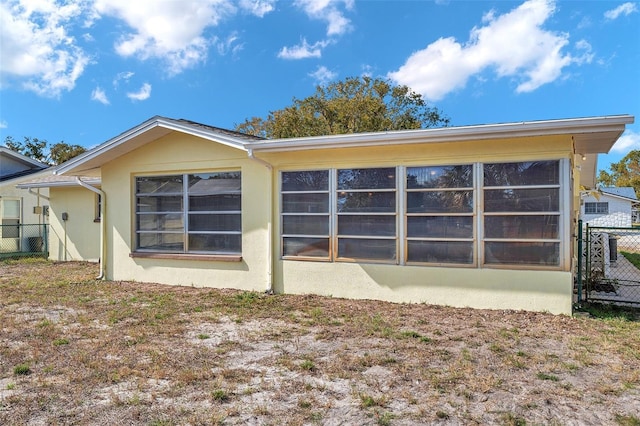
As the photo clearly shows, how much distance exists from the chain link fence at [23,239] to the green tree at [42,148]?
20.8m

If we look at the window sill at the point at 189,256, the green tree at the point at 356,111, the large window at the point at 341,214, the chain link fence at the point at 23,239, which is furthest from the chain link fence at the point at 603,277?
the green tree at the point at 356,111

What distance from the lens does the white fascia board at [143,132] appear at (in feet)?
23.1

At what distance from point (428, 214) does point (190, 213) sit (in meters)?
4.62

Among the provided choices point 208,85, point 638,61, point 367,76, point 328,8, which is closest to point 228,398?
point 328,8

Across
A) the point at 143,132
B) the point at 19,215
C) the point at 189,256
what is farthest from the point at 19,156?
the point at 189,256

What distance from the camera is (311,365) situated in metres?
3.79

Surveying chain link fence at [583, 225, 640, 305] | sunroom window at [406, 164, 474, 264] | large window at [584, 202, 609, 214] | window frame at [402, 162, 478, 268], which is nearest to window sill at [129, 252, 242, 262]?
window frame at [402, 162, 478, 268]

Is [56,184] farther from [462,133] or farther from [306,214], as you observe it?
[462,133]

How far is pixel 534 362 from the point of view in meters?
3.86

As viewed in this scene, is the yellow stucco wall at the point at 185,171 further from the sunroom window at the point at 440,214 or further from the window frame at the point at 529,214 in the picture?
the window frame at the point at 529,214

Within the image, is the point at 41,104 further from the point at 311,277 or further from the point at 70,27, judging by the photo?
the point at 311,277

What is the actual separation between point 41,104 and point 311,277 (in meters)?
21.3

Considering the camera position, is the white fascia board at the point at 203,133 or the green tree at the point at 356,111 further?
the green tree at the point at 356,111

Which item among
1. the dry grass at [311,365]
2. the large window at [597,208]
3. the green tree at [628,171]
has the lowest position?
the dry grass at [311,365]
